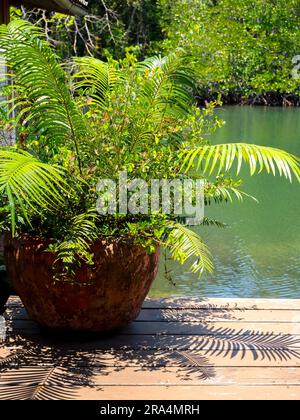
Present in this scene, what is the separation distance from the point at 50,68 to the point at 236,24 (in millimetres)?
22576

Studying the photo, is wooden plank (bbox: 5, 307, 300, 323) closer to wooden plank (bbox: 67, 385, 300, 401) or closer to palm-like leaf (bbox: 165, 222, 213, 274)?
palm-like leaf (bbox: 165, 222, 213, 274)

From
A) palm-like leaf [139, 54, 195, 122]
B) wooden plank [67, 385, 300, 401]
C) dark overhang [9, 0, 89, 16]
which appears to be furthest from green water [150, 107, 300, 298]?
dark overhang [9, 0, 89, 16]

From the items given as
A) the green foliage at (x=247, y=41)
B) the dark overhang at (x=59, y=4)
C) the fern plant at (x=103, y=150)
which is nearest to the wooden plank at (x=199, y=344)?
the fern plant at (x=103, y=150)

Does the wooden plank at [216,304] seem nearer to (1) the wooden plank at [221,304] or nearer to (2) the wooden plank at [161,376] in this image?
(1) the wooden plank at [221,304]

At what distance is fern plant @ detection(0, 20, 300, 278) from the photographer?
3521mm

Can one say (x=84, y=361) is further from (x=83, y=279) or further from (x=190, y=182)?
(x=190, y=182)

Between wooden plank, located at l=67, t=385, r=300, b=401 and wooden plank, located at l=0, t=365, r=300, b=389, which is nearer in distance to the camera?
wooden plank, located at l=67, t=385, r=300, b=401

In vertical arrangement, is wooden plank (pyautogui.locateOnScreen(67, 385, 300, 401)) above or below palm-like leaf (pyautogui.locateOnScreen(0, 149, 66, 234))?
below

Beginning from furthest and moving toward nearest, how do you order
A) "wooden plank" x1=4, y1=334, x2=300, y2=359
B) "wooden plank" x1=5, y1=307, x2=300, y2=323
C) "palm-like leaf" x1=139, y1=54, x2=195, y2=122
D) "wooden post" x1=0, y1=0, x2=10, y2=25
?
"wooden post" x1=0, y1=0, x2=10, y2=25, "wooden plank" x1=5, y1=307, x2=300, y2=323, "palm-like leaf" x1=139, y1=54, x2=195, y2=122, "wooden plank" x1=4, y1=334, x2=300, y2=359

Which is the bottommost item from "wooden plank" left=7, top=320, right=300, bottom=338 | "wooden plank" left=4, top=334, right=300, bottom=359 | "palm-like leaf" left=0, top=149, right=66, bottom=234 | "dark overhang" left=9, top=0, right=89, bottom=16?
"wooden plank" left=4, top=334, right=300, bottom=359

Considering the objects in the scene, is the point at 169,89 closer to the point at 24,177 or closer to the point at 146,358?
the point at 24,177

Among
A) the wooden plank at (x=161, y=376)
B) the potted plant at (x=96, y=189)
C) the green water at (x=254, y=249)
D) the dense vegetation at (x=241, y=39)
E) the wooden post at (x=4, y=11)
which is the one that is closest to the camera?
the wooden plank at (x=161, y=376)

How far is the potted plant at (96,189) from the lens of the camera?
3.52 metres
